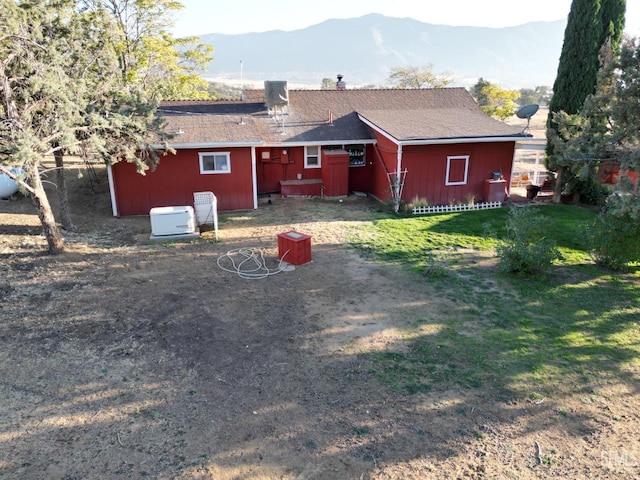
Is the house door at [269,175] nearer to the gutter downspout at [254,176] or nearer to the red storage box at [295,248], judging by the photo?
the gutter downspout at [254,176]

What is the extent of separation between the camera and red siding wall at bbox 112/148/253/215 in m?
15.1

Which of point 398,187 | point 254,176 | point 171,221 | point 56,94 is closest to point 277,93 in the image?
point 254,176

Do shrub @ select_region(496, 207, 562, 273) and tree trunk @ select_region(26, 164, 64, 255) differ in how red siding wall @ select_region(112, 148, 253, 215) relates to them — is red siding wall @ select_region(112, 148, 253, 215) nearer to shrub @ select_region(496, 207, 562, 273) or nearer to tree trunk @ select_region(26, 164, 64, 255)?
tree trunk @ select_region(26, 164, 64, 255)

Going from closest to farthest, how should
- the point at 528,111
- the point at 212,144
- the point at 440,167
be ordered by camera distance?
the point at 212,144 < the point at 528,111 < the point at 440,167

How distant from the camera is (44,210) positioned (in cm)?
1075

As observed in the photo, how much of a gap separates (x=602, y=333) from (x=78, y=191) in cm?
1791

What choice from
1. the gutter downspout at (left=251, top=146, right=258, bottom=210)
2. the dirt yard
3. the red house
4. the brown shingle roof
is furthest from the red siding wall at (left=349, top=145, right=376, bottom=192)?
the dirt yard

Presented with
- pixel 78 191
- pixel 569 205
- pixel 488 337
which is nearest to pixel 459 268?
pixel 488 337

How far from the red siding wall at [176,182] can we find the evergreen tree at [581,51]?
11525 mm

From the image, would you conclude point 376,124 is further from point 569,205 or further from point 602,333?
point 602,333

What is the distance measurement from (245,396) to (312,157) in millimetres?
13279

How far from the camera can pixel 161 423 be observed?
5.62 meters

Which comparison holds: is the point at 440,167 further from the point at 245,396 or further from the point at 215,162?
the point at 245,396

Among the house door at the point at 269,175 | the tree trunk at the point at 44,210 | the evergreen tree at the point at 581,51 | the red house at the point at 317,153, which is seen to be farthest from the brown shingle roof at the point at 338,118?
the tree trunk at the point at 44,210
